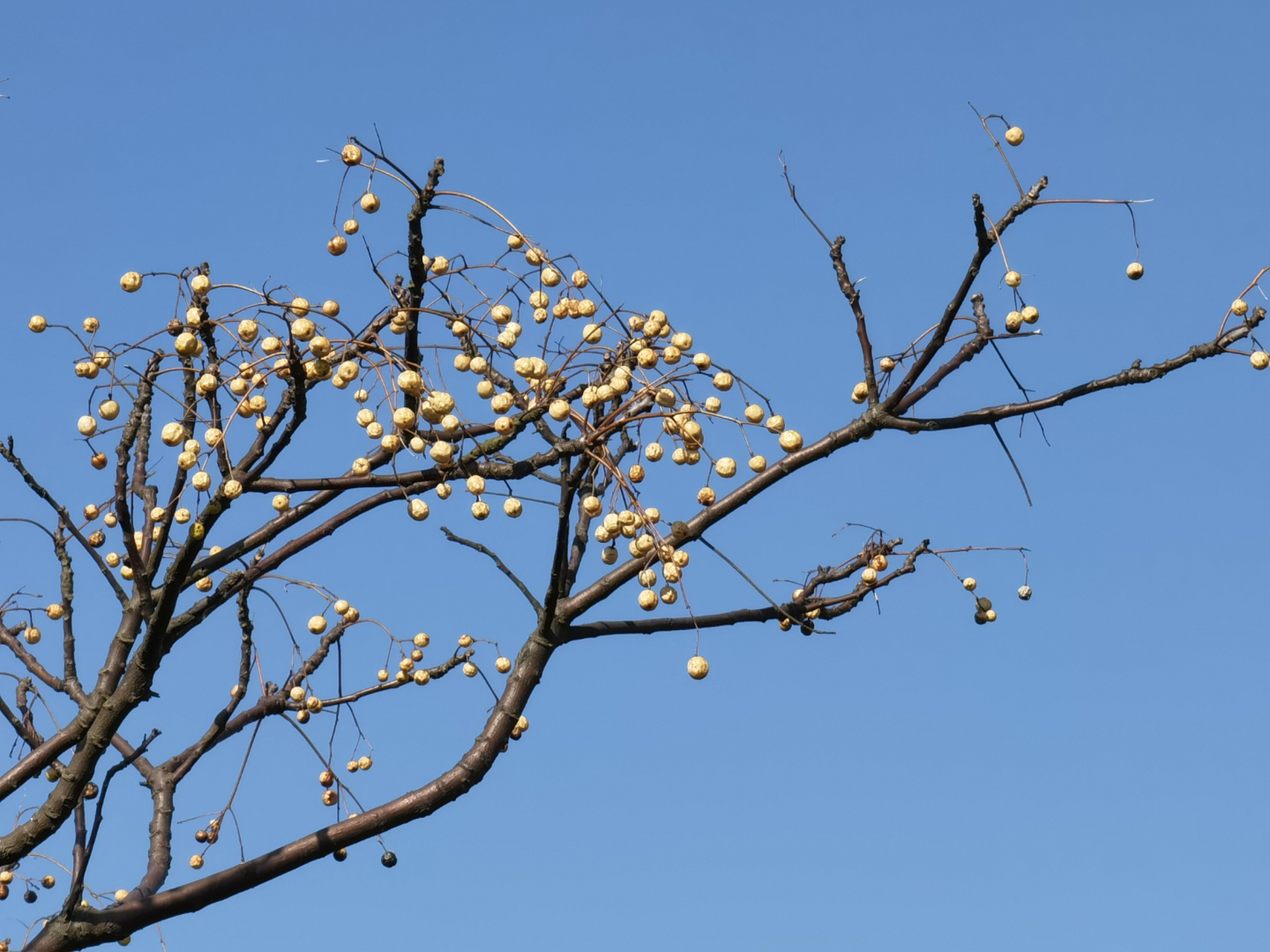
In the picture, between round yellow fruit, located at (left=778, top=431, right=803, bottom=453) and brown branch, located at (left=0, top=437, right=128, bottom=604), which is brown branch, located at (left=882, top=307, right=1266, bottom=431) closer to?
round yellow fruit, located at (left=778, top=431, right=803, bottom=453)

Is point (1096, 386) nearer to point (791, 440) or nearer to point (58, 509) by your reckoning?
A: point (791, 440)

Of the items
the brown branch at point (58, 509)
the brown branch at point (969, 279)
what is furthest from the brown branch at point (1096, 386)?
the brown branch at point (58, 509)

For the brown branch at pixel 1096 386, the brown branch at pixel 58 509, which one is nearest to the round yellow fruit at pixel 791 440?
the brown branch at pixel 1096 386

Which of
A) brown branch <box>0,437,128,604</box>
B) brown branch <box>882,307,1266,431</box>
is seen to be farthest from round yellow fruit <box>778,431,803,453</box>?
brown branch <box>0,437,128,604</box>

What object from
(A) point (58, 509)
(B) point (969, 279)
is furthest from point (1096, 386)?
(A) point (58, 509)

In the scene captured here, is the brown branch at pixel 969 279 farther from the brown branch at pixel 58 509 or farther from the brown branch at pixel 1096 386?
the brown branch at pixel 58 509

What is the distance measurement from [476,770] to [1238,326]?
355 cm

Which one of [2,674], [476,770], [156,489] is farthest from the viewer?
[2,674]

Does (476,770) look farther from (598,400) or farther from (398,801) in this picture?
(598,400)

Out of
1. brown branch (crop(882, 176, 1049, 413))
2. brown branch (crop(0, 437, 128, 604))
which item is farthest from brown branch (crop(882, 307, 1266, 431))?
brown branch (crop(0, 437, 128, 604))

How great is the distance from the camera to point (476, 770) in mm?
5270

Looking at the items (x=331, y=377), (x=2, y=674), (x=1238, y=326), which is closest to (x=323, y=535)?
(x=331, y=377)

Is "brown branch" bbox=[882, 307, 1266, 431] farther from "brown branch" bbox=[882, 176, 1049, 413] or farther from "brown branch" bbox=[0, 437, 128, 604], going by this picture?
"brown branch" bbox=[0, 437, 128, 604]

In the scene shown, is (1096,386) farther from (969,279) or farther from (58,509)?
(58,509)
